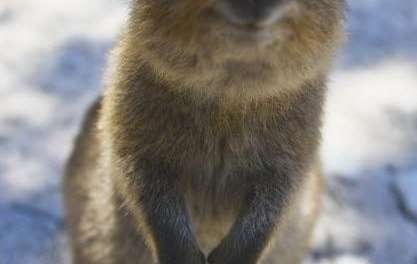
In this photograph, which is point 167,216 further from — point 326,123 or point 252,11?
point 326,123

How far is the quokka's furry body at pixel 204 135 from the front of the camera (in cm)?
274

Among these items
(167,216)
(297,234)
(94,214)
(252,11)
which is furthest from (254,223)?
(252,11)

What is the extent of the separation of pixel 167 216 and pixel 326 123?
1655 mm

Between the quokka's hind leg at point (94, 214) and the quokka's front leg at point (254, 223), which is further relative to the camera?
the quokka's hind leg at point (94, 214)

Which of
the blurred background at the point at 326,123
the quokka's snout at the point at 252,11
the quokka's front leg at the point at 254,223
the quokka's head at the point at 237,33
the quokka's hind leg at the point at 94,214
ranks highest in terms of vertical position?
the quokka's snout at the point at 252,11

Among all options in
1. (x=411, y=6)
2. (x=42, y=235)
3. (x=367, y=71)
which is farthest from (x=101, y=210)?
(x=411, y=6)

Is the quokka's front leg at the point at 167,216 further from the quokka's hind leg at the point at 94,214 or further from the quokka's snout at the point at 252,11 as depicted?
the quokka's snout at the point at 252,11

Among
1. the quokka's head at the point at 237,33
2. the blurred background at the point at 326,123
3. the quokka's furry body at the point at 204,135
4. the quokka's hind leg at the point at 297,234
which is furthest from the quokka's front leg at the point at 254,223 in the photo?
the blurred background at the point at 326,123

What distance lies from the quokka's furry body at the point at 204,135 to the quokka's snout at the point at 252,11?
0.13 metres

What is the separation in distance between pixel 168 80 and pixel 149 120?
254 millimetres

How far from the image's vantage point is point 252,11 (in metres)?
2.40

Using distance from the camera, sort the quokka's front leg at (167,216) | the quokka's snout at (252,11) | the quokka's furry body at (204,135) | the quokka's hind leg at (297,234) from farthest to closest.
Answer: the quokka's hind leg at (297,234) < the quokka's front leg at (167,216) < the quokka's furry body at (204,135) < the quokka's snout at (252,11)

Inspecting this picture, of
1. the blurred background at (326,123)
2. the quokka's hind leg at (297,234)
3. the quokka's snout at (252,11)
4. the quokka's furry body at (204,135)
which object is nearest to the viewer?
the quokka's snout at (252,11)

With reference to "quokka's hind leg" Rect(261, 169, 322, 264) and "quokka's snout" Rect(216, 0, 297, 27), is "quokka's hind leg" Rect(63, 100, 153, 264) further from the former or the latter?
"quokka's snout" Rect(216, 0, 297, 27)
